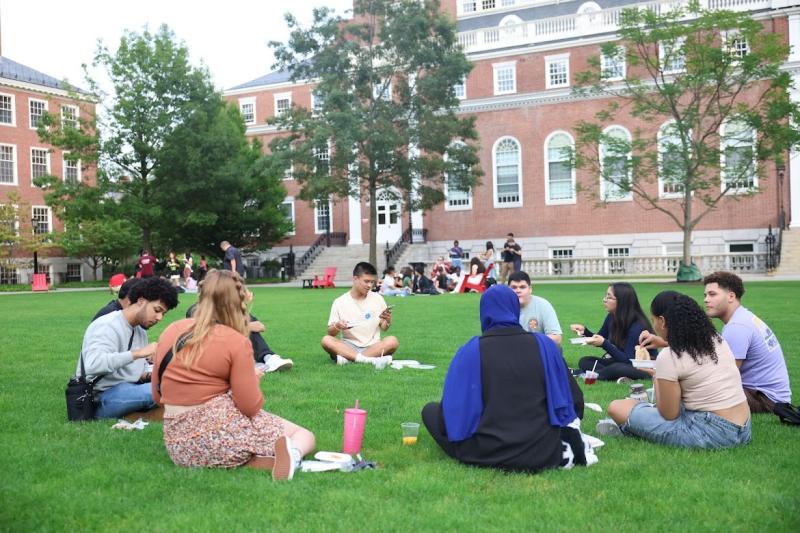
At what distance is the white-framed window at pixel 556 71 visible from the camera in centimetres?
4069

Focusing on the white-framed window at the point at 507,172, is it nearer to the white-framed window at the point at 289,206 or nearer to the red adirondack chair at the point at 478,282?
the white-framed window at the point at 289,206

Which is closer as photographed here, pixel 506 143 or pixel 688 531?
pixel 688 531

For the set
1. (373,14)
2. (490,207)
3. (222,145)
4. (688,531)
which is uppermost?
(373,14)

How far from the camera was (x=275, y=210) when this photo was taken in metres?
43.8

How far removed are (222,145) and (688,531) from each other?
3508 cm

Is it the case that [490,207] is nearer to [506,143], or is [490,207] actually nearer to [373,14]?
[506,143]

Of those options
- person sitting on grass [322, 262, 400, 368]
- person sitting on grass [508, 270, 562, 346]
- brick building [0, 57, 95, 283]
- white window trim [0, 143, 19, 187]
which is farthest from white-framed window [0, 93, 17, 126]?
person sitting on grass [508, 270, 562, 346]

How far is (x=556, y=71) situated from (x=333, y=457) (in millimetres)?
38722

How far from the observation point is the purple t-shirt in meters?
6.23

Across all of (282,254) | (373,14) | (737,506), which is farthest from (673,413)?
(282,254)

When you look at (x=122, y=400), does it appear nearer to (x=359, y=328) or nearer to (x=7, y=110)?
(x=359, y=328)

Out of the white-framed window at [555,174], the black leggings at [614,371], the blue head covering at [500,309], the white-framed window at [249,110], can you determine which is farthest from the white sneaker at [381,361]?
the white-framed window at [249,110]

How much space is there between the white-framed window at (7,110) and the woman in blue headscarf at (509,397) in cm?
4802

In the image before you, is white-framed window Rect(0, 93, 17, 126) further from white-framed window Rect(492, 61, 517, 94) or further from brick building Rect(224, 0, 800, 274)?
white-framed window Rect(492, 61, 517, 94)
